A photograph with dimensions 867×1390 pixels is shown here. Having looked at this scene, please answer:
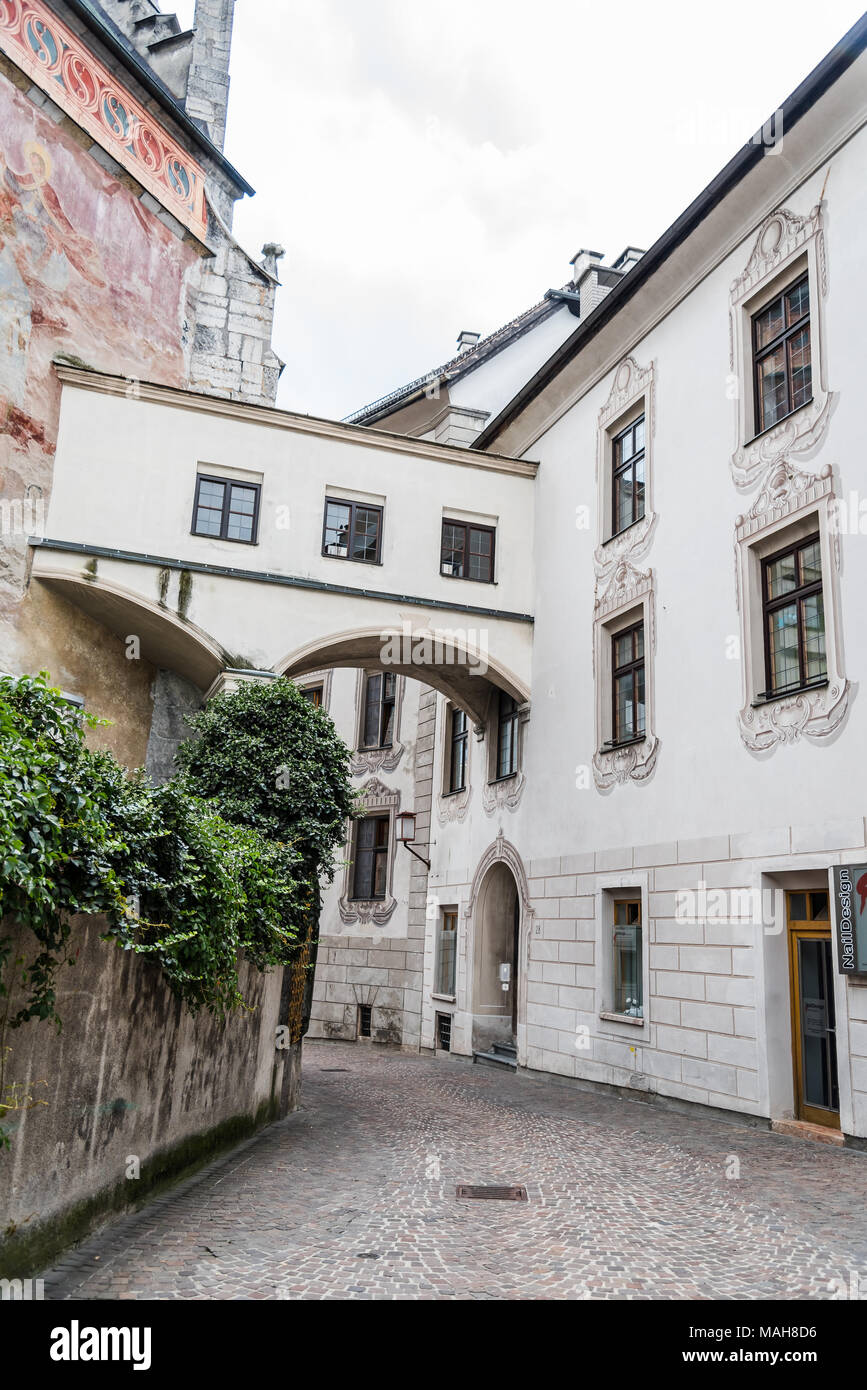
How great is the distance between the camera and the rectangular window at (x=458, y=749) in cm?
2200

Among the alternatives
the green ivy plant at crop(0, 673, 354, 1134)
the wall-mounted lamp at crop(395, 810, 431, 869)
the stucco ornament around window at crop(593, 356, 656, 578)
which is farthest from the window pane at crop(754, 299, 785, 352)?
the wall-mounted lamp at crop(395, 810, 431, 869)

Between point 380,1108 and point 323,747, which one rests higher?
point 323,747

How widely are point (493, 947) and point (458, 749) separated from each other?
4479 mm

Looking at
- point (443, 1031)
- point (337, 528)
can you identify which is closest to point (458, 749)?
point (443, 1031)

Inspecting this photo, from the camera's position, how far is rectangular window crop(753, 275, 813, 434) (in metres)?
12.5

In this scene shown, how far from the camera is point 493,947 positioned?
20.0m

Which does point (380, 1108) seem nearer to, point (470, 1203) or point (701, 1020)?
point (701, 1020)

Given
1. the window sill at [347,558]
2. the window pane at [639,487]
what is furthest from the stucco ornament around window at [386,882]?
the window pane at [639,487]

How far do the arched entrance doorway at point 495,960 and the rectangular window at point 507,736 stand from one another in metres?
1.82

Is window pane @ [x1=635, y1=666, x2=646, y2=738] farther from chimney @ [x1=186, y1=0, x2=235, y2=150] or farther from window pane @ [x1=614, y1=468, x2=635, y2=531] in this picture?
chimney @ [x1=186, y1=0, x2=235, y2=150]

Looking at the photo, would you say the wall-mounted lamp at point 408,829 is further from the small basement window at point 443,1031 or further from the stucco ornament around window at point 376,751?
the small basement window at point 443,1031

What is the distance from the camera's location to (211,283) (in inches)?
811
